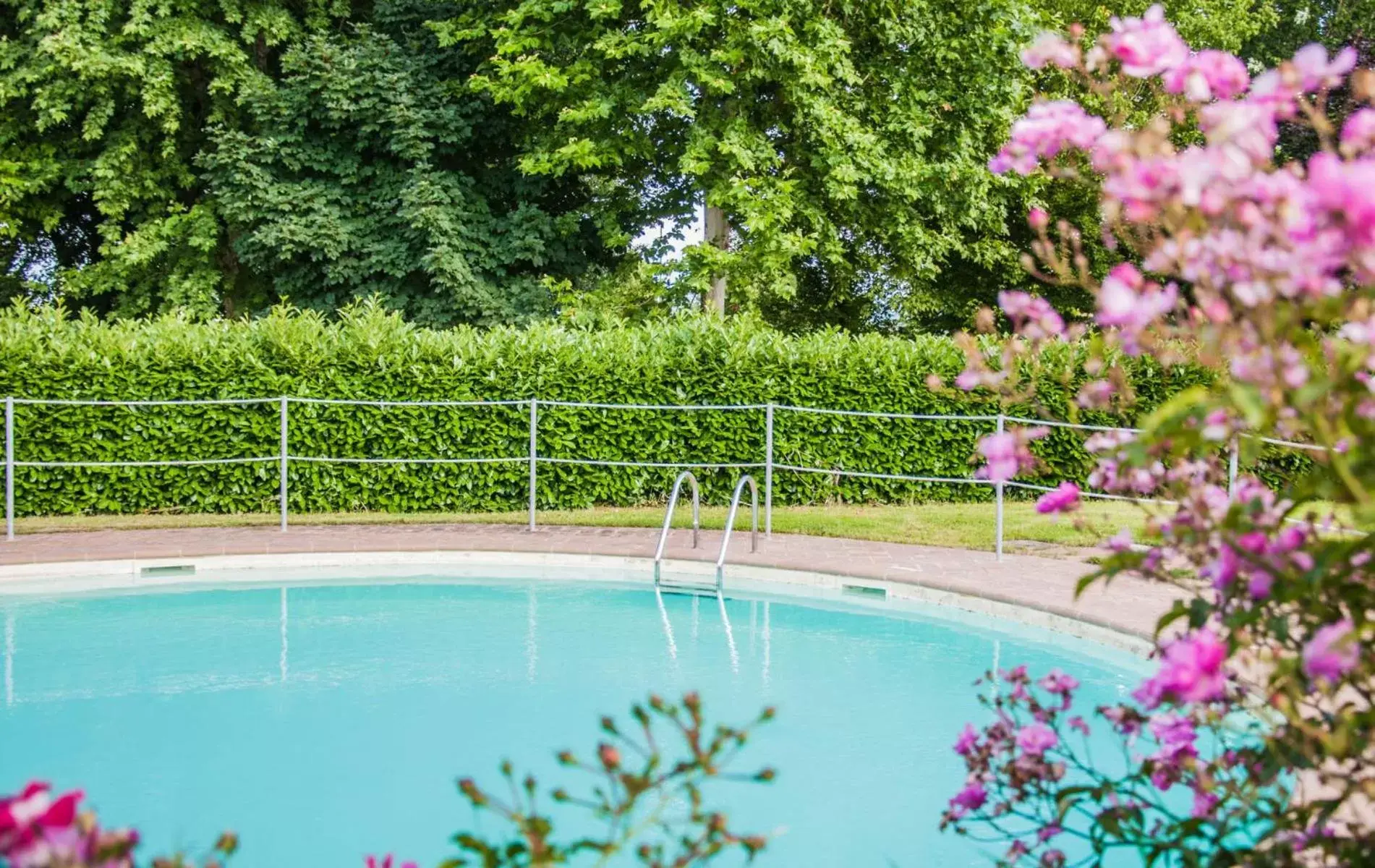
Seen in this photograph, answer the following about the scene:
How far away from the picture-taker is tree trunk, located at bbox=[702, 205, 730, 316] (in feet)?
59.7

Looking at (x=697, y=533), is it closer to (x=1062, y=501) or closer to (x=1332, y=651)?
(x=1062, y=501)

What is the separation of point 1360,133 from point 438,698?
242 inches

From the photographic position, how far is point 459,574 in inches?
400

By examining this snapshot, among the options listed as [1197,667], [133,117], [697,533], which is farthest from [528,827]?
[133,117]

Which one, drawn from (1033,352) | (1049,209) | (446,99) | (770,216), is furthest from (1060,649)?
(1049,209)

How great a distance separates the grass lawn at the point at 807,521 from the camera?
11.1 meters

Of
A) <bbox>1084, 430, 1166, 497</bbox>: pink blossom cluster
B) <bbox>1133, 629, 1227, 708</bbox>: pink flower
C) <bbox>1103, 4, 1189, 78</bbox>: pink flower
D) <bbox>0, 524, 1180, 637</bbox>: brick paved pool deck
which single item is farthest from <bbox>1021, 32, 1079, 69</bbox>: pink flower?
<bbox>0, 524, 1180, 637</bbox>: brick paved pool deck

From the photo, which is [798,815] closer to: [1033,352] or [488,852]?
[1033,352]

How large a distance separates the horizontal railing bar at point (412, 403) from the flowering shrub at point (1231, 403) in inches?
367

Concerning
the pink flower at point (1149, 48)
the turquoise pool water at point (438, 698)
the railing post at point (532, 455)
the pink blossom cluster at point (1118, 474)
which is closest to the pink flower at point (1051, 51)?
the pink flower at point (1149, 48)

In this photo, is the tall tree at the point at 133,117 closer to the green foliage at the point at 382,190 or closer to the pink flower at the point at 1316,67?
the green foliage at the point at 382,190

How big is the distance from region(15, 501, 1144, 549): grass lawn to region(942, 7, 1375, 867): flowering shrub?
26.8 ft

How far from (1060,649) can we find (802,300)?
1660cm

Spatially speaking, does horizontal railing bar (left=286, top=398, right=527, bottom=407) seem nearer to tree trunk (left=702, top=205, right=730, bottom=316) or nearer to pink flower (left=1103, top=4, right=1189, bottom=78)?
tree trunk (left=702, top=205, right=730, bottom=316)
